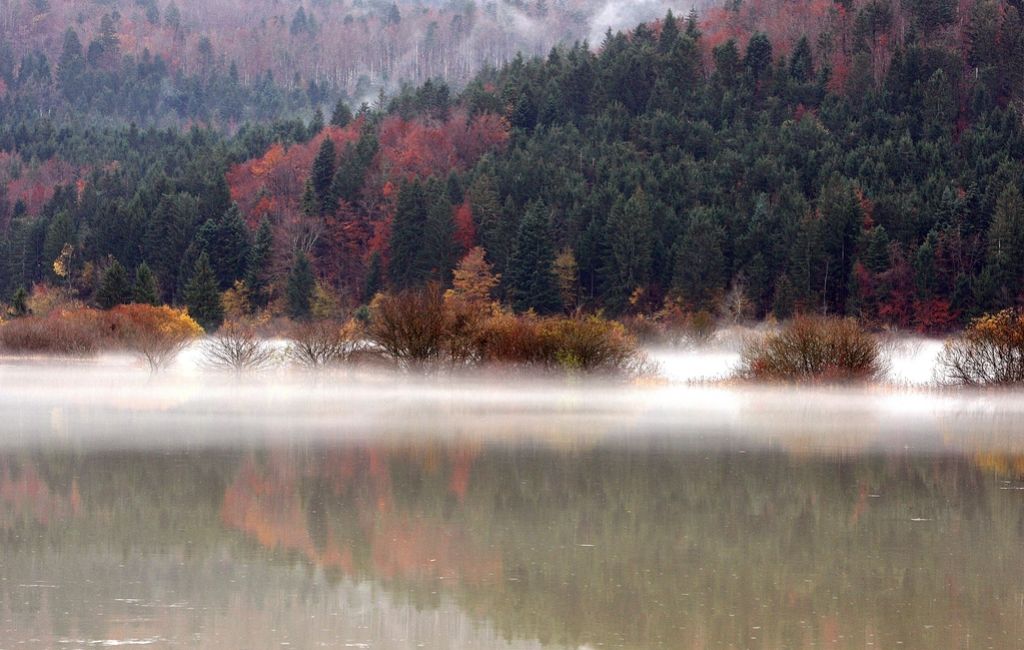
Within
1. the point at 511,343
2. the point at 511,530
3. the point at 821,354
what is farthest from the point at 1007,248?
the point at 511,530

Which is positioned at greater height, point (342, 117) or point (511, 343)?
point (342, 117)

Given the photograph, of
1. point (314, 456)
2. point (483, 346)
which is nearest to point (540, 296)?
point (483, 346)

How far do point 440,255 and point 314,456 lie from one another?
7268 cm

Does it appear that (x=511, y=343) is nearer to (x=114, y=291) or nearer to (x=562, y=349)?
(x=562, y=349)

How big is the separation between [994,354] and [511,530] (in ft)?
83.1

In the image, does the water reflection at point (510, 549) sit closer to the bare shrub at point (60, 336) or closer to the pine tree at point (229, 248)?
the bare shrub at point (60, 336)

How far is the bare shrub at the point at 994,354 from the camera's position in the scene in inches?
1614

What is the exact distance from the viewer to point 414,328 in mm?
43344

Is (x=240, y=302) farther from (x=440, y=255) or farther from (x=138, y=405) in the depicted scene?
(x=138, y=405)

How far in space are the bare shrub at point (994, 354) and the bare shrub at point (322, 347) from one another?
17.3 meters

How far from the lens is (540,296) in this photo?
9256 cm

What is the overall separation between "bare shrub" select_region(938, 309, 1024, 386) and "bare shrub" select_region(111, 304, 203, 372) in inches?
1032

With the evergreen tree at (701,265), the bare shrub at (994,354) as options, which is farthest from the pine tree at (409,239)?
the bare shrub at (994,354)

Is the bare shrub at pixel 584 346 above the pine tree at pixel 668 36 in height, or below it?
below
